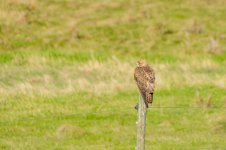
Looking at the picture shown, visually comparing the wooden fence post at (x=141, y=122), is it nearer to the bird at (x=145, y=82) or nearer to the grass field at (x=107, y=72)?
the bird at (x=145, y=82)

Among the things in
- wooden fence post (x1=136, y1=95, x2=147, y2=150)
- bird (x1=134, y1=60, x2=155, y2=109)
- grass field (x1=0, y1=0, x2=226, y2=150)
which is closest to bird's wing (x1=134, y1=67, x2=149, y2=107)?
bird (x1=134, y1=60, x2=155, y2=109)

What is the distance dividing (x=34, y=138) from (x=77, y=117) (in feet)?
7.14

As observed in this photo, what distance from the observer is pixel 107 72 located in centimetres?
2523

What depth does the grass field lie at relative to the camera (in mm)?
18703

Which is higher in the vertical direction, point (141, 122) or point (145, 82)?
point (141, 122)

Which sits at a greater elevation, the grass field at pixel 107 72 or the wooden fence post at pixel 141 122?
the wooden fence post at pixel 141 122

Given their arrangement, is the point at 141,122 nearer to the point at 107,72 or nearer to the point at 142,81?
the point at 142,81

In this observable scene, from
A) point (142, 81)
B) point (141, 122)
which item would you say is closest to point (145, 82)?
point (142, 81)

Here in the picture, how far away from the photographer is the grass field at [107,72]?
61.4 feet

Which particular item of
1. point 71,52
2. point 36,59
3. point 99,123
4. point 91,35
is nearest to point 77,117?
point 99,123

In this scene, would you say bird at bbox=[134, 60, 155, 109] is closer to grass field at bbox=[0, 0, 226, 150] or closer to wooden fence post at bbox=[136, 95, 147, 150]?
wooden fence post at bbox=[136, 95, 147, 150]

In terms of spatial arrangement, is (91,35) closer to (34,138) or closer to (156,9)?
(156,9)

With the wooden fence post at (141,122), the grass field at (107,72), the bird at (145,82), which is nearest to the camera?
the wooden fence post at (141,122)

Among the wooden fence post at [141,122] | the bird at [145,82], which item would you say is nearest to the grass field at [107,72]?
the bird at [145,82]
